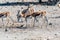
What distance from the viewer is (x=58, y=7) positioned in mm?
9242

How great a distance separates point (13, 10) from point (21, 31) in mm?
1838

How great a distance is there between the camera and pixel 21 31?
723 centimetres

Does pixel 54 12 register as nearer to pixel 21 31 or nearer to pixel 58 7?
pixel 58 7

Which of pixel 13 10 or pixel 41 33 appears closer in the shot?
pixel 41 33

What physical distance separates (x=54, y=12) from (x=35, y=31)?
1694mm

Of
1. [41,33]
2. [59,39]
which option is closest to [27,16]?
[41,33]

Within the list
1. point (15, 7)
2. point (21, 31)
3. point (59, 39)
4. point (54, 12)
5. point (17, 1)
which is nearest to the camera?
point (59, 39)

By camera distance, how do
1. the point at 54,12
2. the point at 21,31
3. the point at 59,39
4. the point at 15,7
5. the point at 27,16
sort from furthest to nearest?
the point at 15,7 → the point at 54,12 → the point at 27,16 → the point at 21,31 → the point at 59,39

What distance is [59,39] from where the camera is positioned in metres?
6.72

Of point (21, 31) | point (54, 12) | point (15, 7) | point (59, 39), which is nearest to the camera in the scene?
point (59, 39)

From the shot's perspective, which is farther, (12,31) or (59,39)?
(12,31)

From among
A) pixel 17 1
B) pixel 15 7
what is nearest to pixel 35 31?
pixel 15 7

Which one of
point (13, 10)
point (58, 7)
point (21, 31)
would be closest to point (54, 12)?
point (58, 7)

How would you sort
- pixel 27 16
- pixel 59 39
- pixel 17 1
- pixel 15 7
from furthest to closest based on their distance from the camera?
1. pixel 17 1
2. pixel 15 7
3. pixel 27 16
4. pixel 59 39
